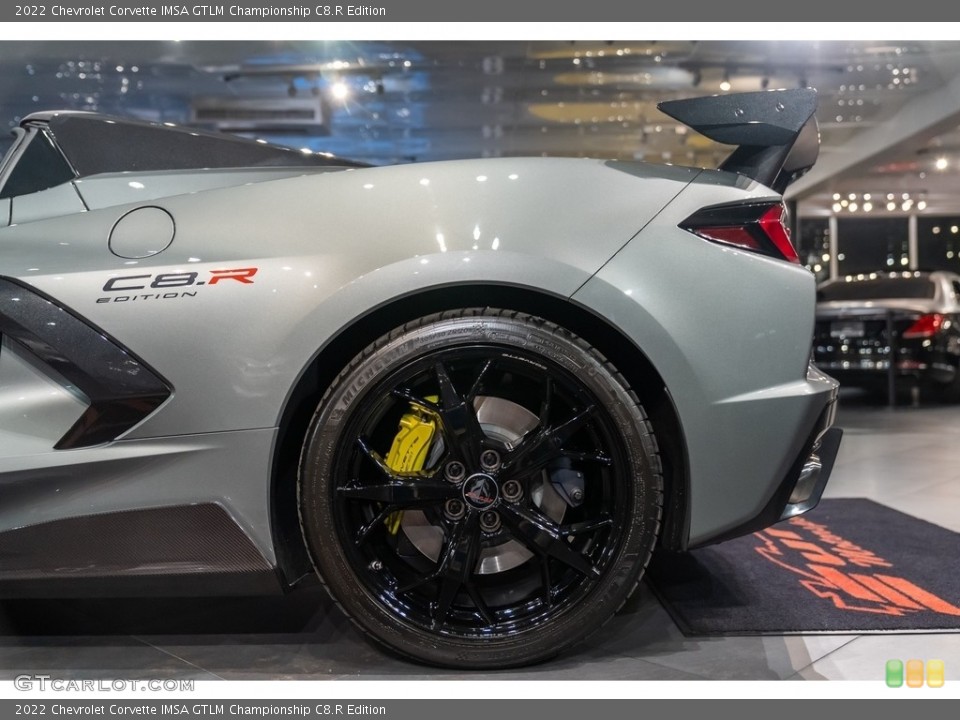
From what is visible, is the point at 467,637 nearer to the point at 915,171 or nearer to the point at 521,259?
the point at 521,259

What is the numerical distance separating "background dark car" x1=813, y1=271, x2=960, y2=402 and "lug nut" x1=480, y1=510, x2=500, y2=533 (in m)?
6.45

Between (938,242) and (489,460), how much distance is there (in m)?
19.9

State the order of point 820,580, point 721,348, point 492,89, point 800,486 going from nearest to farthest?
1. point 721,348
2. point 800,486
3. point 820,580
4. point 492,89

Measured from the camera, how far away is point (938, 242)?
18.3m

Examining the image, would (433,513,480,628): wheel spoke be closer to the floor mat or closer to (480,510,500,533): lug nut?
(480,510,500,533): lug nut

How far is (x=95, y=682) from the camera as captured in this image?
1667 millimetres

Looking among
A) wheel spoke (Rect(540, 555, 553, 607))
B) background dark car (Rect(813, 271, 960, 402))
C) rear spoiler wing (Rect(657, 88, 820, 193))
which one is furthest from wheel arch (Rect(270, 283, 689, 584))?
background dark car (Rect(813, 271, 960, 402))

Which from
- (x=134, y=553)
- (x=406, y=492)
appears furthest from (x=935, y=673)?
(x=134, y=553)

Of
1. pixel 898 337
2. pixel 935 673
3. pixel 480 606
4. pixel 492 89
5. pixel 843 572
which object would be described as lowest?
pixel 898 337

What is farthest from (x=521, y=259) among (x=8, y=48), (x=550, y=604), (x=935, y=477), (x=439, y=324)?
(x=8, y=48)

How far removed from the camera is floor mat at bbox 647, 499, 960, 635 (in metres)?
1.92

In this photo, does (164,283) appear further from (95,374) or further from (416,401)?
(416,401)

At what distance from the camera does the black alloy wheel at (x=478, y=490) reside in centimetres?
162

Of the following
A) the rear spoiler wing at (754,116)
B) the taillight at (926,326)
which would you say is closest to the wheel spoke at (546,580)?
the rear spoiler wing at (754,116)
